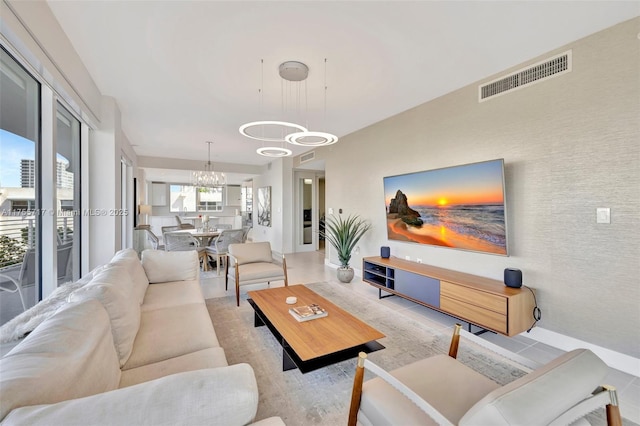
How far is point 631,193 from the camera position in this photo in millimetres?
2170

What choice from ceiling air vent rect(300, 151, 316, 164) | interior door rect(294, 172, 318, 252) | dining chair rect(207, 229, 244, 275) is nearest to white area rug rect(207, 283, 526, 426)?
dining chair rect(207, 229, 244, 275)

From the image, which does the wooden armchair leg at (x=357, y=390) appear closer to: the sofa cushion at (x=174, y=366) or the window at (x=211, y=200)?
the sofa cushion at (x=174, y=366)

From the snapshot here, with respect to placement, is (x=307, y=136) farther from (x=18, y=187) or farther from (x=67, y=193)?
(x=67, y=193)

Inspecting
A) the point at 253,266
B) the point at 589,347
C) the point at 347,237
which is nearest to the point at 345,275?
the point at 347,237

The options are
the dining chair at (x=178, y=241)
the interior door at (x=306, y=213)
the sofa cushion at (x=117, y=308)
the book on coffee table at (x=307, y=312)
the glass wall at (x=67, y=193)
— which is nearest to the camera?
the sofa cushion at (x=117, y=308)

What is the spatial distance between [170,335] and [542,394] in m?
2.11

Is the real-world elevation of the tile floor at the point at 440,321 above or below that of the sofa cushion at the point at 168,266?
below

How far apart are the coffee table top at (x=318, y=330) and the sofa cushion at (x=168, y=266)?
43.7 inches

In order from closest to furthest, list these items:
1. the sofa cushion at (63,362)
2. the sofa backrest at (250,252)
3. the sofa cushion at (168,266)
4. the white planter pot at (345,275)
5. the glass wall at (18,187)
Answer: the sofa cushion at (63,362)
the glass wall at (18,187)
the sofa cushion at (168,266)
the sofa backrest at (250,252)
the white planter pot at (345,275)

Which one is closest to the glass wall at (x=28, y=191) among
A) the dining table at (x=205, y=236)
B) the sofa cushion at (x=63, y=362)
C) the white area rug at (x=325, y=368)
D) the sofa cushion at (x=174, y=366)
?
the sofa cushion at (x=63, y=362)

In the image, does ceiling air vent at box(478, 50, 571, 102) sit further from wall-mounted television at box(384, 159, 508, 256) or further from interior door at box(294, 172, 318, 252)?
interior door at box(294, 172, 318, 252)

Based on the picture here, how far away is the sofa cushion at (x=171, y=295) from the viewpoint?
98.7 inches

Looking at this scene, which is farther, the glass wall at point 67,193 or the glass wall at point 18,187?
the glass wall at point 67,193

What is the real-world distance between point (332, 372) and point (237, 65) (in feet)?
10.2
